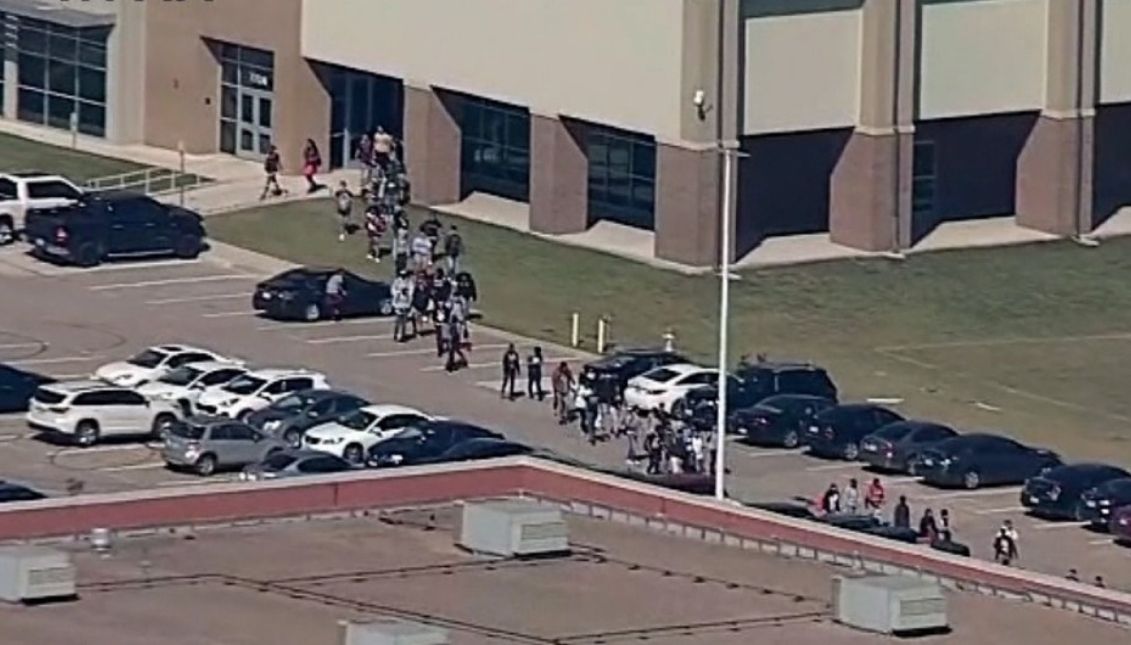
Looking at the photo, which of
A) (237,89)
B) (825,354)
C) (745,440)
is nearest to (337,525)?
(745,440)

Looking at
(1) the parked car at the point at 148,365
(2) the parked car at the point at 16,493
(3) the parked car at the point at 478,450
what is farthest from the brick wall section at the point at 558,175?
(2) the parked car at the point at 16,493

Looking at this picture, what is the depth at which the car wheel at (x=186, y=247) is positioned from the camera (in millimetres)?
85250

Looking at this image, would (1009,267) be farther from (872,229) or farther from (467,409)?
(467,409)

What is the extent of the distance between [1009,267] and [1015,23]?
16.5 feet

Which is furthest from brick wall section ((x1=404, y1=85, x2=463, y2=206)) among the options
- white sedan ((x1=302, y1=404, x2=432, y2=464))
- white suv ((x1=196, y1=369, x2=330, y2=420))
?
white sedan ((x1=302, y1=404, x2=432, y2=464))

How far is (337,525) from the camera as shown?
155ft

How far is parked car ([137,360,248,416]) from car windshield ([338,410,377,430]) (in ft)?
8.97

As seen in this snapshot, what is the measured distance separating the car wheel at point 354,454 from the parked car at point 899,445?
7809 mm

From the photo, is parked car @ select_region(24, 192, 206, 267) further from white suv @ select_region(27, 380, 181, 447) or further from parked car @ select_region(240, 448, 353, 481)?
parked car @ select_region(240, 448, 353, 481)

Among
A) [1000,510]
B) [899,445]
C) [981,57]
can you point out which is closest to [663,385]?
[899,445]

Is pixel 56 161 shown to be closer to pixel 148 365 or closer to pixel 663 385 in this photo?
pixel 148 365

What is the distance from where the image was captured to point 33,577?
41.7m

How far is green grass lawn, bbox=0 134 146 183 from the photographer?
93.2 m

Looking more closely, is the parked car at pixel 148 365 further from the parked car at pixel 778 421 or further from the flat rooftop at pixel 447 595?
the flat rooftop at pixel 447 595
